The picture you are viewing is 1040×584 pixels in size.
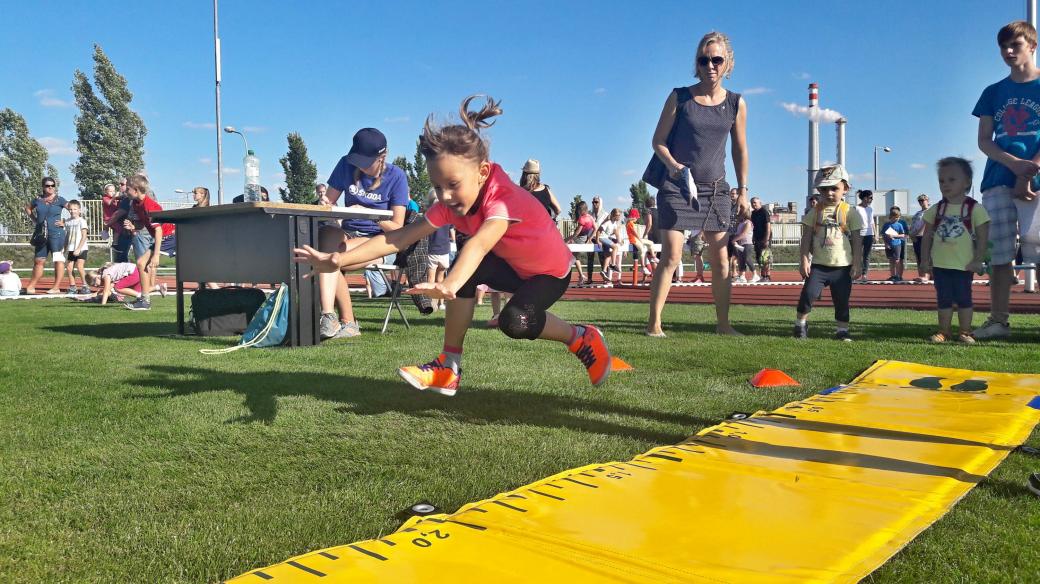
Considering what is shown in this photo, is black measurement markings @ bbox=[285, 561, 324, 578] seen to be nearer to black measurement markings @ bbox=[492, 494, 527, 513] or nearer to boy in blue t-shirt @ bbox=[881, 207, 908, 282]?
black measurement markings @ bbox=[492, 494, 527, 513]

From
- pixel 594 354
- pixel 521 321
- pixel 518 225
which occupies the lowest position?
pixel 594 354

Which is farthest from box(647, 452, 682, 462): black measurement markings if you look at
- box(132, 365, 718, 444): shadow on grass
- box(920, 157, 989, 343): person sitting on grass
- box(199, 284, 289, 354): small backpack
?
box(920, 157, 989, 343): person sitting on grass

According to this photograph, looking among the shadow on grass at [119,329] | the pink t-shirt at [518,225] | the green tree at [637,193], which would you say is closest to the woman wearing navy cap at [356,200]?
the shadow on grass at [119,329]

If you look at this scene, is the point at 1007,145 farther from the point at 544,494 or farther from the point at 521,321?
the point at 544,494

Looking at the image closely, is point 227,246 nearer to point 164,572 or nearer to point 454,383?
point 454,383

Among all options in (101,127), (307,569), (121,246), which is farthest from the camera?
(101,127)

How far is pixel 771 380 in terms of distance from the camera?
4.21 metres

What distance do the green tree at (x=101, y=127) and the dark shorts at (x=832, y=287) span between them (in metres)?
58.5

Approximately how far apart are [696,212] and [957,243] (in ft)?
7.16

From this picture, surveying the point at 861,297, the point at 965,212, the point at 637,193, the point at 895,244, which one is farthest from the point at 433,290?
the point at 637,193

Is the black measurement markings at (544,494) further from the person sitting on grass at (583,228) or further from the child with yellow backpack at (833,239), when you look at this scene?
the person sitting on grass at (583,228)

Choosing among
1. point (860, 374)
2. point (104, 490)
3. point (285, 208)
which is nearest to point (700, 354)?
point (860, 374)

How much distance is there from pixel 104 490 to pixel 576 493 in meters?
1.47

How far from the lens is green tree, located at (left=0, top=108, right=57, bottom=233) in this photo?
56.0 m
